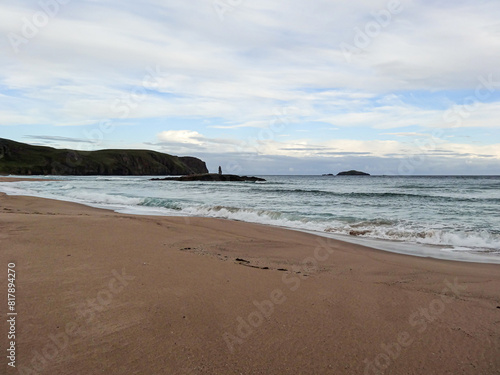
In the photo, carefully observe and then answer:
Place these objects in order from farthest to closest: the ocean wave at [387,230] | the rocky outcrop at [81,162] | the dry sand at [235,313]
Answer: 1. the rocky outcrop at [81,162]
2. the ocean wave at [387,230]
3. the dry sand at [235,313]

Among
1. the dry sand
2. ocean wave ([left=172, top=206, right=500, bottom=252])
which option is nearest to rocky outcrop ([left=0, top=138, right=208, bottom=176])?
ocean wave ([left=172, top=206, right=500, bottom=252])

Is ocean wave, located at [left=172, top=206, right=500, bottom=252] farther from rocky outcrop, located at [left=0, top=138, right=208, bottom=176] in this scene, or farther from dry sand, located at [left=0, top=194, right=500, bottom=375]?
rocky outcrop, located at [left=0, top=138, right=208, bottom=176]

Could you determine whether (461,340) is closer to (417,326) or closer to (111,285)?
(417,326)

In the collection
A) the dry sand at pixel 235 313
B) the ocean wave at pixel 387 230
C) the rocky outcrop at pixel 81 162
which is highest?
the rocky outcrop at pixel 81 162

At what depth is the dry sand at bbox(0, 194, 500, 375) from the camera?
8.77ft

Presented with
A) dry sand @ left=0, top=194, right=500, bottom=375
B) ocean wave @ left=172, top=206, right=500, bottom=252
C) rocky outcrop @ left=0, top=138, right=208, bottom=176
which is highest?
rocky outcrop @ left=0, top=138, right=208, bottom=176

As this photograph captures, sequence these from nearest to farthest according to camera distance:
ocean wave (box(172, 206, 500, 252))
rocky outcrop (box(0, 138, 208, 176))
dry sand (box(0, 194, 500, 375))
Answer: dry sand (box(0, 194, 500, 375))
ocean wave (box(172, 206, 500, 252))
rocky outcrop (box(0, 138, 208, 176))

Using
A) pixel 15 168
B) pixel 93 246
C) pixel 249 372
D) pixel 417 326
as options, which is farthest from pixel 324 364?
pixel 15 168

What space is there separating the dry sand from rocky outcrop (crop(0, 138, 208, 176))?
127 metres

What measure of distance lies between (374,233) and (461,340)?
8.14 metres

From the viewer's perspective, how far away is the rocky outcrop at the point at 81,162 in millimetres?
120625

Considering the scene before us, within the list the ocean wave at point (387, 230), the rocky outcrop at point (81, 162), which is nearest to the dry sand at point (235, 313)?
the ocean wave at point (387, 230)

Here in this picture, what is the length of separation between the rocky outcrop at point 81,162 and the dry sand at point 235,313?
127064mm

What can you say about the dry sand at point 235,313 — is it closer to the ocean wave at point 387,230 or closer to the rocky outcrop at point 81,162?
the ocean wave at point 387,230
